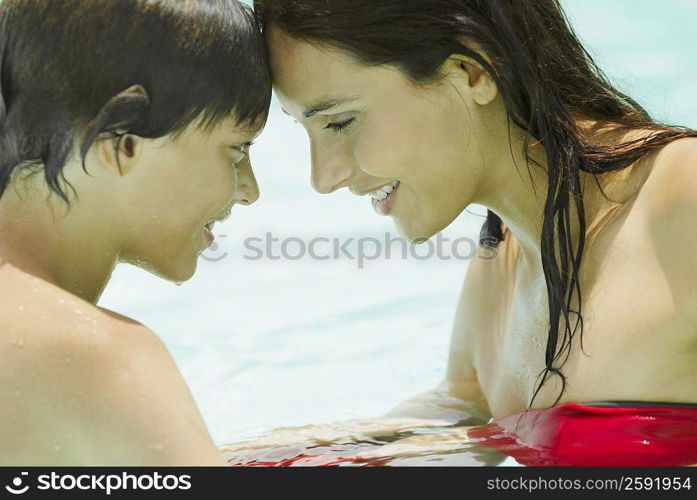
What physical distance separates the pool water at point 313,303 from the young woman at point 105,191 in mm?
1036

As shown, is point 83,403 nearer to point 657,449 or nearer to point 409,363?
point 657,449

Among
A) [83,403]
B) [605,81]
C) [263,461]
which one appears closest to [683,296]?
[605,81]

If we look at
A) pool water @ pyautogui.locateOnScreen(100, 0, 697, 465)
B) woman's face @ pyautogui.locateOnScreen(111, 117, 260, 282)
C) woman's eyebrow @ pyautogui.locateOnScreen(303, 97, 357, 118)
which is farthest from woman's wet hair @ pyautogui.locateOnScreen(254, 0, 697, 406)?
pool water @ pyautogui.locateOnScreen(100, 0, 697, 465)

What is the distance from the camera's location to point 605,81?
3084 mm

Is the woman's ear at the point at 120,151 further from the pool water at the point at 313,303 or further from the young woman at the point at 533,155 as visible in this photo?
the pool water at the point at 313,303

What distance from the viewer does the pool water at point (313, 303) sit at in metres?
4.79

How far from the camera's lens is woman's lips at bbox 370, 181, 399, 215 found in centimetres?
307

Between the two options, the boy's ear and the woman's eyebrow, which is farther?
the woman's eyebrow

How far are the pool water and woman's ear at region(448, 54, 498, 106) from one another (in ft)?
2.27

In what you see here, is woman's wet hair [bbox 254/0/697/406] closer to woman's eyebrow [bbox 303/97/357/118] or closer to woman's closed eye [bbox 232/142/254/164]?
woman's eyebrow [bbox 303/97/357/118]

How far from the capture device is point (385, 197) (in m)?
3.13

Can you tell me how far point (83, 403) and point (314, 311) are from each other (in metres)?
3.71

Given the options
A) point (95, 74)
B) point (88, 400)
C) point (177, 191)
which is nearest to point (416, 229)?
point (177, 191)

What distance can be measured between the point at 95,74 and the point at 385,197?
1.02 m
